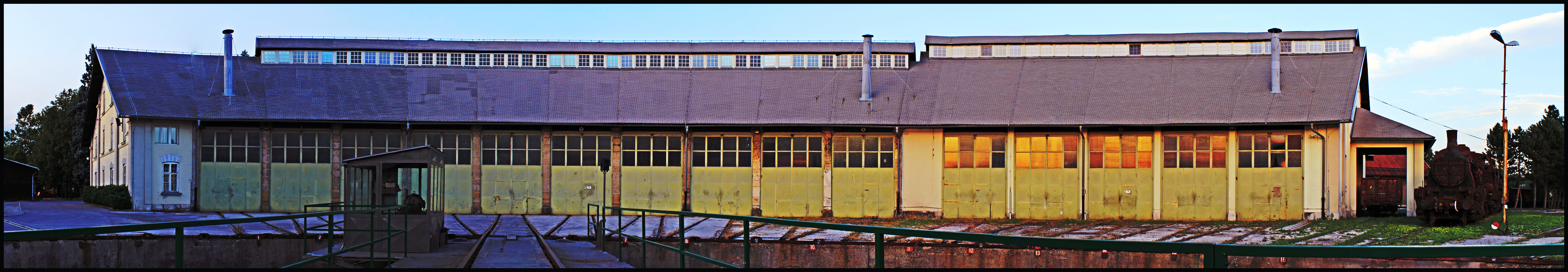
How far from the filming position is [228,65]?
31641mm

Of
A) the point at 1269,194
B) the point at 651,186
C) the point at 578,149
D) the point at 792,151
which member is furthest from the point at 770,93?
the point at 1269,194

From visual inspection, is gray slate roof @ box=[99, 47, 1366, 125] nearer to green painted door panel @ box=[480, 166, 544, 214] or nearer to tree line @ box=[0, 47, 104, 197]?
green painted door panel @ box=[480, 166, 544, 214]

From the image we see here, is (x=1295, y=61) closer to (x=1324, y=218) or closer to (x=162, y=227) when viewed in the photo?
(x=1324, y=218)

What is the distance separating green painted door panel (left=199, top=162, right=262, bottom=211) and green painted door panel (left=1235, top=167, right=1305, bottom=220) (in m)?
29.5

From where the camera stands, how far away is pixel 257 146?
3077cm

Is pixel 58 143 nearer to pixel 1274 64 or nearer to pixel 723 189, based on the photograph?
pixel 723 189

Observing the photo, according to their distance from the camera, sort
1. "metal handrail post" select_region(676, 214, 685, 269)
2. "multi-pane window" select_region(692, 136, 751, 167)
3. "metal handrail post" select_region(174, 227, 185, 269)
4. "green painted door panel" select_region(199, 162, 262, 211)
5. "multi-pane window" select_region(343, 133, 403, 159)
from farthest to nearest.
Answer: "multi-pane window" select_region(692, 136, 751, 167) → "multi-pane window" select_region(343, 133, 403, 159) → "green painted door panel" select_region(199, 162, 262, 211) → "metal handrail post" select_region(676, 214, 685, 269) → "metal handrail post" select_region(174, 227, 185, 269)

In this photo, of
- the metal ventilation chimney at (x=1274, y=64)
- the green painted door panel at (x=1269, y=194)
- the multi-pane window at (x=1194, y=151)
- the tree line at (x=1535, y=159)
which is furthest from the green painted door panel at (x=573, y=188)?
the tree line at (x=1535, y=159)

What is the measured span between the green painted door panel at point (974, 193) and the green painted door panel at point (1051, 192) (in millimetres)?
546

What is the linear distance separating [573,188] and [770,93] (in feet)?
23.1

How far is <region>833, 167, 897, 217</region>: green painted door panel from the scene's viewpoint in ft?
103

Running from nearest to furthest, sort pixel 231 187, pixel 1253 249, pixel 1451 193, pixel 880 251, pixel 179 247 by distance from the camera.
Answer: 1. pixel 1253 249
2. pixel 880 251
3. pixel 179 247
4. pixel 1451 193
5. pixel 231 187

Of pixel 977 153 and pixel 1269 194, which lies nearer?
pixel 1269 194

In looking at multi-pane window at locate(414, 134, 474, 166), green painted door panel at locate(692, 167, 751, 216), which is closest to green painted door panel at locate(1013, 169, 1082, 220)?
green painted door panel at locate(692, 167, 751, 216)
